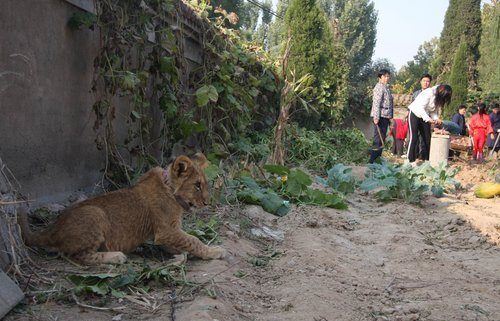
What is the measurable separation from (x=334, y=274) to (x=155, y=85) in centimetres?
330

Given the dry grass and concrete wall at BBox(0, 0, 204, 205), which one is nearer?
the dry grass

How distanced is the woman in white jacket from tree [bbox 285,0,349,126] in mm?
5637

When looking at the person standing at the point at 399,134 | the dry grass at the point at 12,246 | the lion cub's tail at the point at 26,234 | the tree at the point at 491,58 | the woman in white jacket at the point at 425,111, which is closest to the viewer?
the dry grass at the point at 12,246

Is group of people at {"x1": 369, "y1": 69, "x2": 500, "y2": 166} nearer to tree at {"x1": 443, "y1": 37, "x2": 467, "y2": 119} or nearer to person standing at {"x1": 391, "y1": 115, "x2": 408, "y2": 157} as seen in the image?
person standing at {"x1": 391, "y1": 115, "x2": 408, "y2": 157}

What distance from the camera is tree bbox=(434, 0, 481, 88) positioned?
3443 centimetres

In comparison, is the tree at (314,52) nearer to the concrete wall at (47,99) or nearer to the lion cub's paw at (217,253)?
the concrete wall at (47,99)

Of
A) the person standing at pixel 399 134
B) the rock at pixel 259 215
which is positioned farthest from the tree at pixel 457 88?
the rock at pixel 259 215

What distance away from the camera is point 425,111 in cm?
1062

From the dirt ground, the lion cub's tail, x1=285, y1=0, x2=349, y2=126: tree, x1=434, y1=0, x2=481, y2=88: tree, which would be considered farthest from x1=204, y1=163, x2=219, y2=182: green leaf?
x1=434, y1=0, x2=481, y2=88: tree

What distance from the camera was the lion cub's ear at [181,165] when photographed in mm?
4027

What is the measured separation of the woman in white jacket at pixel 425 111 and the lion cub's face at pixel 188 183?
7.24 m

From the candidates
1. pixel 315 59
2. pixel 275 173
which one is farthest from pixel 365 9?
pixel 275 173

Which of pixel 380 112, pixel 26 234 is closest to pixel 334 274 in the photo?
pixel 26 234

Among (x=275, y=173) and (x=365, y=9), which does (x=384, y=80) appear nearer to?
(x=275, y=173)
